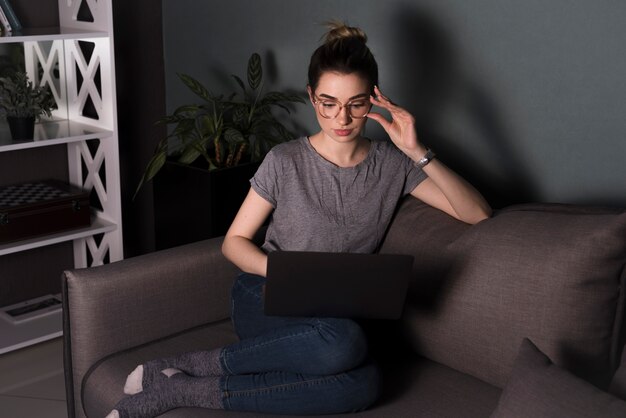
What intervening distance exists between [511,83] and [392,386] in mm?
917

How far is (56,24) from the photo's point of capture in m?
3.24

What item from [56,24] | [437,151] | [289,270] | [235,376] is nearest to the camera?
[289,270]

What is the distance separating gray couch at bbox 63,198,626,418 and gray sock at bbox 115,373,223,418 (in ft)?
0.09

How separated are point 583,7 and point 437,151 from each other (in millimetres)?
619

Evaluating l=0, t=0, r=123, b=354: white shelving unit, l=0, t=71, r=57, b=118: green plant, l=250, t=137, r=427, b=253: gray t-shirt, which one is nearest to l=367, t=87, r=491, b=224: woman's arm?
l=250, t=137, r=427, b=253: gray t-shirt

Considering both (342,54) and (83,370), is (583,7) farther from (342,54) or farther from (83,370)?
(83,370)

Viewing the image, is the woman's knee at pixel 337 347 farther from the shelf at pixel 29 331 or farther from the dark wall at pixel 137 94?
the dark wall at pixel 137 94

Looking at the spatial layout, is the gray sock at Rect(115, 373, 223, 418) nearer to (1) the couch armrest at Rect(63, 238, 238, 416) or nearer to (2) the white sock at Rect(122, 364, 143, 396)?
(2) the white sock at Rect(122, 364, 143, 396)

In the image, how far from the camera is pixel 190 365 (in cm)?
201

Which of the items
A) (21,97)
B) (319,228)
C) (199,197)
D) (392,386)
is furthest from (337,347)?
(21,97)

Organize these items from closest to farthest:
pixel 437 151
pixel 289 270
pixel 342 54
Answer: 1. pixel 289 270
2. pixel 342 54
3. pixel 437 151

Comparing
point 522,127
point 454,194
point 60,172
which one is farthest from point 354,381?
point 60,172

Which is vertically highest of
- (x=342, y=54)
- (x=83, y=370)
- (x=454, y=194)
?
(x=342, y=54)

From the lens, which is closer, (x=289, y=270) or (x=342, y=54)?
(x=289, y=270)
